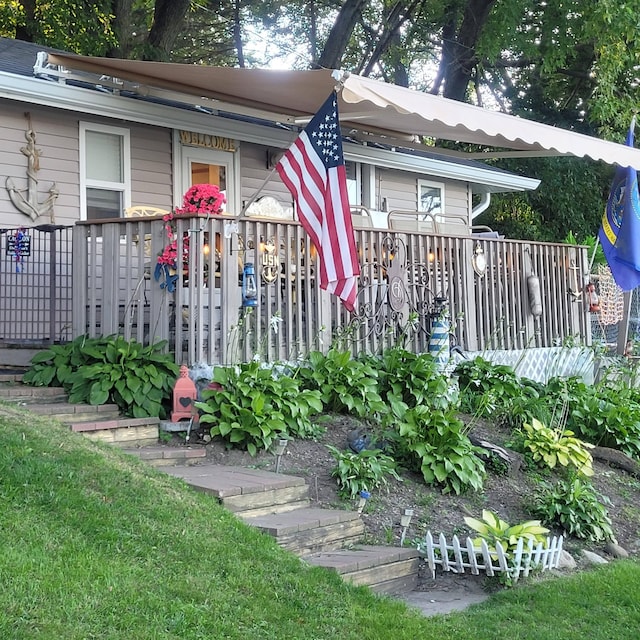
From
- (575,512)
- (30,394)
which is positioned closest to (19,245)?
(30,394)

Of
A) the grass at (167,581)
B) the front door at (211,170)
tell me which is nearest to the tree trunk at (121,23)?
the front door at (211,170)

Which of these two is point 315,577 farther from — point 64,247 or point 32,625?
point 64,247

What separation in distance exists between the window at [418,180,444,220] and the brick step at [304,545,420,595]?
949cm

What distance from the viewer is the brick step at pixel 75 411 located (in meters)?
6.65

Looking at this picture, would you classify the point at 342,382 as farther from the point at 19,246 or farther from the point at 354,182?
the point at 354,182

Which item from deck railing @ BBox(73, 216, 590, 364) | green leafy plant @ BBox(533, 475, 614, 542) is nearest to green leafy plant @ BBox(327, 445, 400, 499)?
green leafy plant @ BBox(533, 475, 614, 542)

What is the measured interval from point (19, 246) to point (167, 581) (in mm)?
5661

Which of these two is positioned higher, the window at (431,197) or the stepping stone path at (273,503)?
the window at (431,197)

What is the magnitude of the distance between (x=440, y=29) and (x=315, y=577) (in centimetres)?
2098

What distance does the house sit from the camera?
754cm

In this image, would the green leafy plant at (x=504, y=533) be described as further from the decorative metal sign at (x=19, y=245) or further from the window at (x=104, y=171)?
the window at (x=104, y=171)

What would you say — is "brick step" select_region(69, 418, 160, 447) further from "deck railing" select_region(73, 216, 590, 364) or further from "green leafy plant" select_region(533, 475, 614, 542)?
"green leafy plant" select_region(533, 475, 614, 542)

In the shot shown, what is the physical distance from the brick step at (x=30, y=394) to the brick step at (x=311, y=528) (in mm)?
2590

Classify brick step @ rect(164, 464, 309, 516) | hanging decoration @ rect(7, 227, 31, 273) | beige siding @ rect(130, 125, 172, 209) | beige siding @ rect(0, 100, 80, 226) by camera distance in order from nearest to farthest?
brick step @ rect(164, 464, 309, 516)
hanging decoration @ rect(7, 227, 31, 273)
beige siding @ rect(0, 100, 80, 226)
beige siding @ rect(130, 125, 172, 209)
